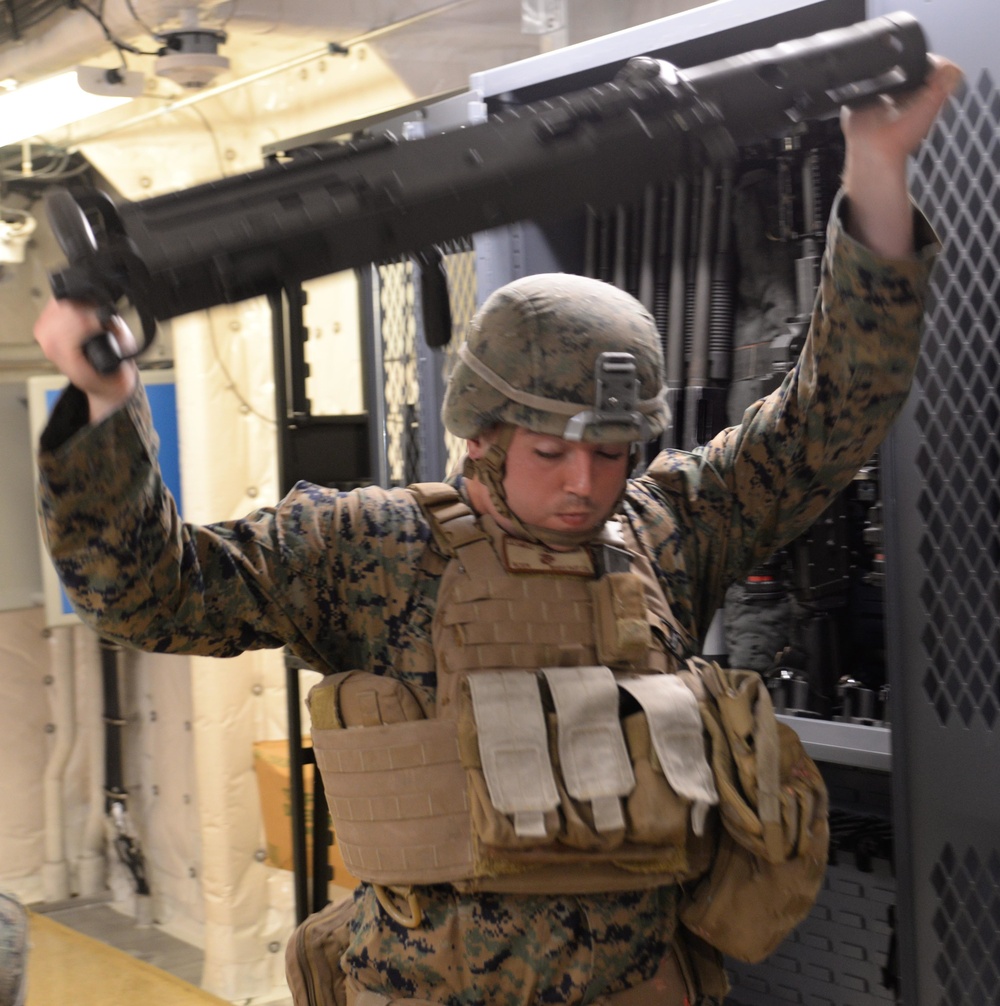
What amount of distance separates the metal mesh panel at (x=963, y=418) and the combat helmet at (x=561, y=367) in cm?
32

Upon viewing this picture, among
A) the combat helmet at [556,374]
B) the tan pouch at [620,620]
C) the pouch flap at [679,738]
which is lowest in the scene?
the pouch flap at [679,738]

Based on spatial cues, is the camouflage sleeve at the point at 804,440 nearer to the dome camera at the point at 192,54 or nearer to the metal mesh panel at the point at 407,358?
the metal mesh panel at the point at 407,358

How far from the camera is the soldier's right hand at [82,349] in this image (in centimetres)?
115

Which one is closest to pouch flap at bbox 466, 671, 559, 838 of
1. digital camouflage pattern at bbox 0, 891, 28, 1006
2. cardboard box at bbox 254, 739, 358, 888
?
digital camouflage pattern at bbox 0, 891, 28, 1006

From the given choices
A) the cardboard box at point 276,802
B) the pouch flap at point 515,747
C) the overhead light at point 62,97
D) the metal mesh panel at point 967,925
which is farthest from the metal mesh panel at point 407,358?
the cardboard box at point 276,802

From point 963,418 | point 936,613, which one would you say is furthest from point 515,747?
point 963,418

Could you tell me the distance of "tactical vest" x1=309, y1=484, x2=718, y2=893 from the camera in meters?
1.39

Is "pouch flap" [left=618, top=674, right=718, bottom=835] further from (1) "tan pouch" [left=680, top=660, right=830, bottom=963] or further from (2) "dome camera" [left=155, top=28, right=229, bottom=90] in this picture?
(2) "dome camera" [left=155, top=28, right=229, bottom=90]

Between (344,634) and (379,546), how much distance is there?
0.38 feet

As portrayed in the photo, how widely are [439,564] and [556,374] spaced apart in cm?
26

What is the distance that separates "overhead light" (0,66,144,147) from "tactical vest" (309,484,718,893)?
6.76 ft

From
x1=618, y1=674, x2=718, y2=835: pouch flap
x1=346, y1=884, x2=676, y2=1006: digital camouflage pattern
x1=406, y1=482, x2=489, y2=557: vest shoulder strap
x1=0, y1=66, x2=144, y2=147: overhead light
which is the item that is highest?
x1=0, y1=66, x2=144, y2=147: overhead light

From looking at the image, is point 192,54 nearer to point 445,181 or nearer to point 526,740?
point 445,181

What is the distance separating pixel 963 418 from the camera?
1.49 metres
